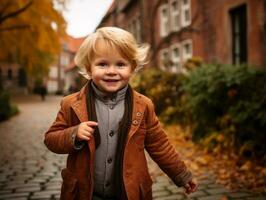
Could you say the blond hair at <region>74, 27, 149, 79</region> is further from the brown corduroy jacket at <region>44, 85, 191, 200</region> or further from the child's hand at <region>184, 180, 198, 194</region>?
the child's hand at <region>184, 180, 198, 194</region>

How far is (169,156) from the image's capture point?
253 centimetres

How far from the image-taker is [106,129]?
2.36 m

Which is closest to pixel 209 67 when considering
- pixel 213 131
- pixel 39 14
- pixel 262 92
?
pixel 213 131

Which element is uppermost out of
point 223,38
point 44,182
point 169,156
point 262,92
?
point 223,38

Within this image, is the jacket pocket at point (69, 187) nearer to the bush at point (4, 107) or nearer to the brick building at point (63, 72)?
the bush at point (4, 107)

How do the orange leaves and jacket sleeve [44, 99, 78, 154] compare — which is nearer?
jacket sleeve [44, 99, 78, 154]

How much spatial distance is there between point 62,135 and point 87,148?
16 centimetres

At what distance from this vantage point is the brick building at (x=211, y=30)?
12688 millimetres

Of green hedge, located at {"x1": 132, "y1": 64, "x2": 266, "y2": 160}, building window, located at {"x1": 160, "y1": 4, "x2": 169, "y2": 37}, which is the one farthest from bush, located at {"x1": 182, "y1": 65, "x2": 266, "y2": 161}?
building window, located at {"x1": 160, "y1": 4, "x2": 169, "y2": 37}

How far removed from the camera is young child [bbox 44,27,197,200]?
7.57 feet

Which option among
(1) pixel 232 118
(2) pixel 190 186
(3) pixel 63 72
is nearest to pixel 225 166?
(1) pixel 232 118

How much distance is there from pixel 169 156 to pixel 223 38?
43.5 feet

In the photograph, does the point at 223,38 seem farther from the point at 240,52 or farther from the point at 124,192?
the point at 124,192

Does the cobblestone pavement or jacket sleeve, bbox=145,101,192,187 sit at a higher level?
jacket sleeve, bbox=145,101,192,187
